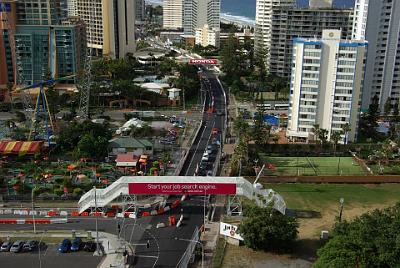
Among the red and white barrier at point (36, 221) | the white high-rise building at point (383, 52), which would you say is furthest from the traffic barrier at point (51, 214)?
the white high-rise building at point (383, 52)

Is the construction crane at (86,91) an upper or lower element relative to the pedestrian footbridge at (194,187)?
upper

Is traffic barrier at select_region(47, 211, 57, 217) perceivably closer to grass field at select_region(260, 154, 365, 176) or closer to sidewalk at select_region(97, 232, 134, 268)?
sidewalk at select_region(97, 232, 134, 268)

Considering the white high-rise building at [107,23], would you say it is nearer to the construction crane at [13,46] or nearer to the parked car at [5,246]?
the construction crane at [13,46]

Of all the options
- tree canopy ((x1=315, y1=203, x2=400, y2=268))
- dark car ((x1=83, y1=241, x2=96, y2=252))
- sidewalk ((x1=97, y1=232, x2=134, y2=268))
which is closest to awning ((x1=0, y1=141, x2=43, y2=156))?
sidewalk ((x1=97, y1=232, x2=134, y2=268))

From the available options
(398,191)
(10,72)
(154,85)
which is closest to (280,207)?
(398,191)

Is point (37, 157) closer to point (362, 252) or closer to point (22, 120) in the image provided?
point (22, 120)

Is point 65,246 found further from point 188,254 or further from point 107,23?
point 107,23
